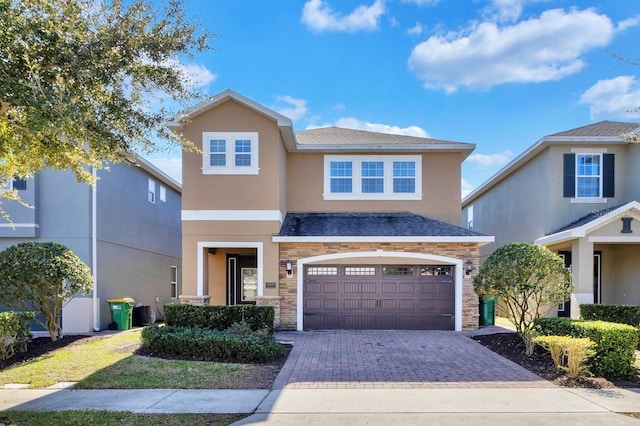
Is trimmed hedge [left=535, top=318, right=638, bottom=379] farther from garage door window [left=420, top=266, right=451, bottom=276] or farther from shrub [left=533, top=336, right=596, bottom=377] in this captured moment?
garage door window [left=420, top=266, right=451, bottom=276]

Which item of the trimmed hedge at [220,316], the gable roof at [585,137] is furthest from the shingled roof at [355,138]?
the trimmed hedge at [220,316]

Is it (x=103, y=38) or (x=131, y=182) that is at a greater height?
(x=103, y=38)

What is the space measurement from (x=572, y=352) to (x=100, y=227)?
13.8 meters

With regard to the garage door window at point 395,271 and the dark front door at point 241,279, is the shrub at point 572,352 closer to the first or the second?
the garage door window at point 395,271

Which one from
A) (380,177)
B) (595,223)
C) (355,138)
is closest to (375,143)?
(355,138)

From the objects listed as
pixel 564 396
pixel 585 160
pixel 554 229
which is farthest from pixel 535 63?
pixel 564 396

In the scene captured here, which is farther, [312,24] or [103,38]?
[312,24]

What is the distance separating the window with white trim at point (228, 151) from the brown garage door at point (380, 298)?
13.5 feet

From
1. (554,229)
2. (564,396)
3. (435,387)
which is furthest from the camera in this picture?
(554,229)

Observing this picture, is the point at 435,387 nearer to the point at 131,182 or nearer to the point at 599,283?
the point at 599,283

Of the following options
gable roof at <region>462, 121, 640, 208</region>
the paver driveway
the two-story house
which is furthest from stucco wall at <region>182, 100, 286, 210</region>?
gable roof at <region>462, 121, 640, 208</region>

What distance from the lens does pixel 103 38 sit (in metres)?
6.48

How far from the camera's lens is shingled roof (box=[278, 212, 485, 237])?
14.0 m

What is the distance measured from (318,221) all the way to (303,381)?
25.8 feet
